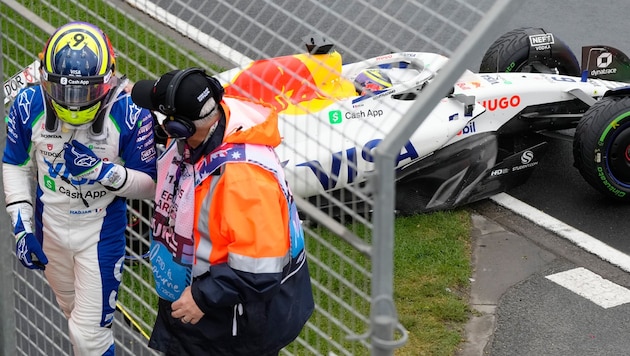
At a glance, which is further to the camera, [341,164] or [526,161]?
[526,161]

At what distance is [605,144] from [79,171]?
4.47 metres

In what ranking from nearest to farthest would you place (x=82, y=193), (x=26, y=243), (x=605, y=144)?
1. (x=26, y=243)
2. (x=82, y=193)
3. (x=605, y=144)

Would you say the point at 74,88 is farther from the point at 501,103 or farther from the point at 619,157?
the point at 619,157

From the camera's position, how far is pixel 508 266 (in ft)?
23.6

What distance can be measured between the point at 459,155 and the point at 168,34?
12.6 ft

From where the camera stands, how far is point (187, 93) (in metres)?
3.48

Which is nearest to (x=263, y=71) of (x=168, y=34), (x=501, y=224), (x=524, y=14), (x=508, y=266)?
(x=168, y=34)

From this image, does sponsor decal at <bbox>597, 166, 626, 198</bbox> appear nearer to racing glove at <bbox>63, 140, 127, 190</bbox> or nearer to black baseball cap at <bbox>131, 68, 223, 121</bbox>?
racing glove at <bbox>63, 140, 127, 190</bbox>

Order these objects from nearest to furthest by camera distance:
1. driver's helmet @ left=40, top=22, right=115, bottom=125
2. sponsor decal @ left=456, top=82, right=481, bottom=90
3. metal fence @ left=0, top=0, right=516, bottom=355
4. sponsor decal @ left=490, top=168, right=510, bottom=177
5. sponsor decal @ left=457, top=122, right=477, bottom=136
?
metal fence @ left=0, top=0, right=516, bottom=355
driver's helmet @ left=40, top=22, right=115, bottom=125
sponsor decal @ left=457, top=122, right=477, bottom=136
sponsor decal @ left=456, top=82, right=481, bottom=90
sponsor decal @ left=490, top=168, right=510, bottom=177

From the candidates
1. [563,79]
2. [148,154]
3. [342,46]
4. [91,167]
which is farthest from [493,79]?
[342,46]

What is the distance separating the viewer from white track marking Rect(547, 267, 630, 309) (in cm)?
676

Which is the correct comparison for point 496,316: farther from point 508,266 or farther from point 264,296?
point 264,296

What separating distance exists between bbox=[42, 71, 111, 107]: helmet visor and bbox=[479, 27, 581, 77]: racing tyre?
5132 millimetres

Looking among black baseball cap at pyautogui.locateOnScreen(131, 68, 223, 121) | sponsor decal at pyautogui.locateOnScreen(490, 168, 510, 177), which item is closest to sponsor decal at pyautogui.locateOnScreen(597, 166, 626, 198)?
sponsor decal at pyautogui.locateOnScreen(490, 168, 510, 177)
